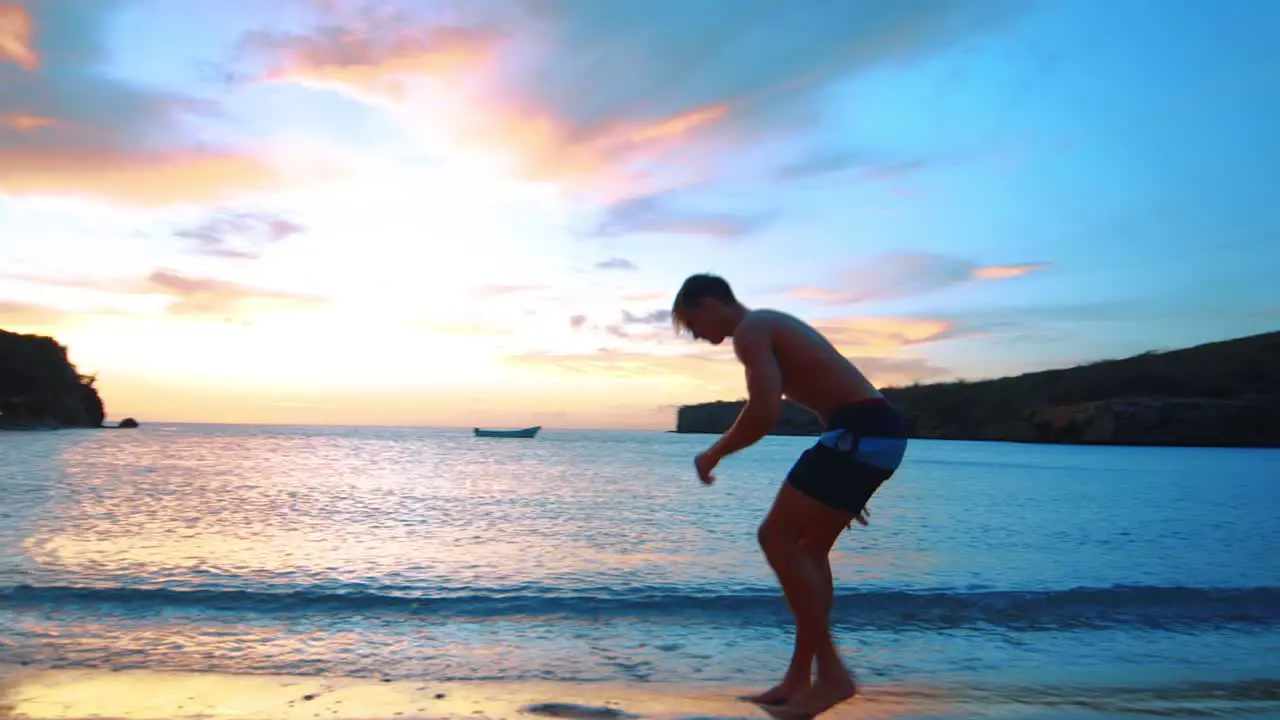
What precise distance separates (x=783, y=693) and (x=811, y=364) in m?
1.62

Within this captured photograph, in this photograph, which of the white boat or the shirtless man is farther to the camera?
the white boat

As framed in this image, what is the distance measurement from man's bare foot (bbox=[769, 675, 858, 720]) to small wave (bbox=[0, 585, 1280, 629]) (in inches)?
104

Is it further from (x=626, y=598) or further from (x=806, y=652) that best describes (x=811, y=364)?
(x=626, y=598)

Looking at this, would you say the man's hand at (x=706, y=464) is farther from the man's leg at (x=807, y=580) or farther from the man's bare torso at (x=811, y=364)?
the man's bare torso at (x=811, y=364)

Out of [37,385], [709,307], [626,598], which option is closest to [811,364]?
[709,307]

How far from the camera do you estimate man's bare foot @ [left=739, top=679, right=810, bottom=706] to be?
3.94m

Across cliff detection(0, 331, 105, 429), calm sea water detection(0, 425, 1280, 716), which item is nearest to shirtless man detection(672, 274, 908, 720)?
calm sea water detection(0, 425, 1280, 716)

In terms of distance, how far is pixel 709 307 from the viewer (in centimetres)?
384

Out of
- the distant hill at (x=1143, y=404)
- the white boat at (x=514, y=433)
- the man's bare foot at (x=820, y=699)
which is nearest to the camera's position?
the man's bare foot at (x=820, y=699)

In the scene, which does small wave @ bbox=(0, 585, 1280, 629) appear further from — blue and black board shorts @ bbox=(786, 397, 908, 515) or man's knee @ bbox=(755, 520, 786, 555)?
blue and black board shorts @ bbox=(786, 397, 908, 515)

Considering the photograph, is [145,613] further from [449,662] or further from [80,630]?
[449,662]

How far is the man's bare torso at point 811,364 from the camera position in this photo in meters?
3.79

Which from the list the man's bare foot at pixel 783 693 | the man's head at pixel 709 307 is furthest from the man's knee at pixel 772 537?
the man's head at pixel 709 307

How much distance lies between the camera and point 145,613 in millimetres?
6379
